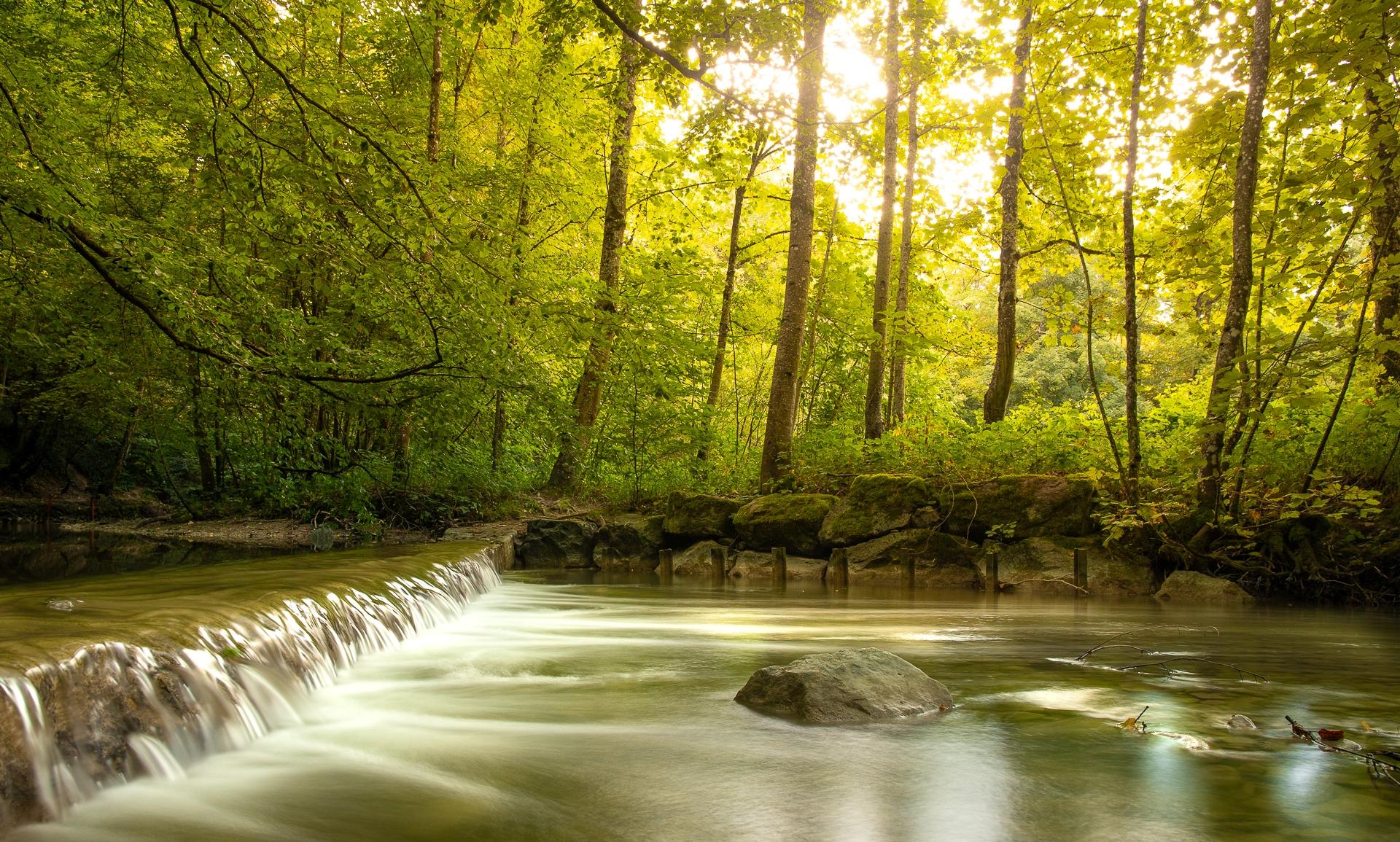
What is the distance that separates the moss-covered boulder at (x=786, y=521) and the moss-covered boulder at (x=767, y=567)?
0.13 metres

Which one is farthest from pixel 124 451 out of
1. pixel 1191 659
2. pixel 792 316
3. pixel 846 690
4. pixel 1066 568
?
pixel 1191 659

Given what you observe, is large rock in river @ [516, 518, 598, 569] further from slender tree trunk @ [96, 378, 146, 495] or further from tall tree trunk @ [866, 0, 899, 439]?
slender tree trunk @ [96, 378, 146, 495]

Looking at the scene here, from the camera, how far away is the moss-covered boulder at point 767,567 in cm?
1210

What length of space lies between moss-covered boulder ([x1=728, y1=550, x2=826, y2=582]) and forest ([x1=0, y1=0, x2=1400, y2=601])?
141 cm

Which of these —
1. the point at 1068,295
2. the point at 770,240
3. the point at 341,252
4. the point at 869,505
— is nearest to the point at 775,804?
the point at 341,252

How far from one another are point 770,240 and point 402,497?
11.6m

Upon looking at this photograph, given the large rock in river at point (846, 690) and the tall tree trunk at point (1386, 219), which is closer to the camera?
the large rock in river at point (846, 690)

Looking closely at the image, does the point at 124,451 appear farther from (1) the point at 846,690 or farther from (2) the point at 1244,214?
(2) the point at 1244,214

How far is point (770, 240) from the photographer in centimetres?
2156

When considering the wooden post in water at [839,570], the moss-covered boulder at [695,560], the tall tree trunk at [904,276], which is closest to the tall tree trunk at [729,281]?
the tall tree trunk at [904,276]

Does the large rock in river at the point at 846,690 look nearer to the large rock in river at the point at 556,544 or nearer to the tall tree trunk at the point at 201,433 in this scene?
the tall tree trunk at the point at 201,433

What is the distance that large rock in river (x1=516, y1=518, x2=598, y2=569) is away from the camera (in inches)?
546

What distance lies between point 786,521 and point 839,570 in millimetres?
1037

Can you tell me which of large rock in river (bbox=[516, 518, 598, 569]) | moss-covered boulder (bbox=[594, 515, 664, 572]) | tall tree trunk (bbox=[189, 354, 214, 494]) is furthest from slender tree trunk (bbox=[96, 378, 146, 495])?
moss-covered boulder (bbox=[594, 515, 664, 572])
